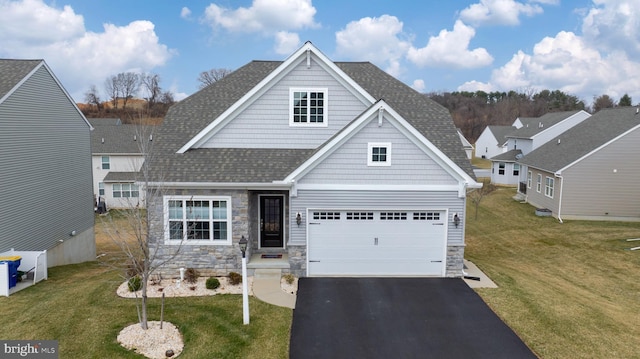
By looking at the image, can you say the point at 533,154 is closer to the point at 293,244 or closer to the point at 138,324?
the point at 293,244

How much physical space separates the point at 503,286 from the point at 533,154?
74.8 feet

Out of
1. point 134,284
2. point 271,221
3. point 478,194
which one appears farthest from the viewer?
point 478,194

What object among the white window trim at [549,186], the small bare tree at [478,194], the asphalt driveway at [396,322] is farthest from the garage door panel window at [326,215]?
the white window trim at [549,186]

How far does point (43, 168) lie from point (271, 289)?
1220 centimetres

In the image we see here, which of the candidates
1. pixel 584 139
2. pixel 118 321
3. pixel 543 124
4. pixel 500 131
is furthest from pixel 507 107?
pixel 118 321

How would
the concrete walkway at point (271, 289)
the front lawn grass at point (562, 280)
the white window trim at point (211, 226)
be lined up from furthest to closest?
the white window trim at point (211, 226) → the concrete walkway at point (271, 289) → the front lawn grass at point (562, 280)

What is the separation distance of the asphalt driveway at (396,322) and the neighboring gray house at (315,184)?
1137 mm

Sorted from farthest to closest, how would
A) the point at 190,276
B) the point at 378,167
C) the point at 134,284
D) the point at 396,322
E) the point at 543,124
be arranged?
the point at 543,124 < the point at 378,167 < the point at 190,276 < the point at 134,284 < the point at 396,322

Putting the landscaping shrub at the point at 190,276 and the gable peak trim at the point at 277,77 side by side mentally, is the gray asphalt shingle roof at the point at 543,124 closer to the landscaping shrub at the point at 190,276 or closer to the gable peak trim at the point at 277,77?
the gable peak trim at the point at 277,77

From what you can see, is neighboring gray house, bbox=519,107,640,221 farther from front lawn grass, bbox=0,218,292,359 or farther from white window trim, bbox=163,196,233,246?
front lawn grass, bbox=0,218,292,359

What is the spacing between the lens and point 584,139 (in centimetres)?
2773

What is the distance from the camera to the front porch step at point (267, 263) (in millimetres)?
13656

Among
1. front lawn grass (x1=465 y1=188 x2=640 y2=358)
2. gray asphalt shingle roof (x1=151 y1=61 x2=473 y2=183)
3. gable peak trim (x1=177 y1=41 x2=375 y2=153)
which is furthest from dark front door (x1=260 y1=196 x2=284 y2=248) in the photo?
front lawn grass (x1=465 y1=188 x2=640 y2=358)

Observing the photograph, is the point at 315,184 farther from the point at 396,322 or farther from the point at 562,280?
the point at 562,280
